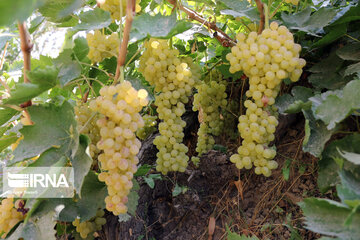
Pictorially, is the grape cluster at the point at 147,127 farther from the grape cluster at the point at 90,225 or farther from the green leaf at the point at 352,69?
the green leaf at the point at 352,69

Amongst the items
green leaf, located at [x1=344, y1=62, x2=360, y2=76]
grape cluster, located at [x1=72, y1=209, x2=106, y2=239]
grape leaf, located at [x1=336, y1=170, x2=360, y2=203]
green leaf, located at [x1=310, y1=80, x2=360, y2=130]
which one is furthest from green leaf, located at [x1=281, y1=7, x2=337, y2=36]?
grape cluster, located at [x1=72, y1=209, x2=106, y2=239]

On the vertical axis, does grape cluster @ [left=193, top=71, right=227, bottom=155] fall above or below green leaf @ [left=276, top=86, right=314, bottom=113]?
below

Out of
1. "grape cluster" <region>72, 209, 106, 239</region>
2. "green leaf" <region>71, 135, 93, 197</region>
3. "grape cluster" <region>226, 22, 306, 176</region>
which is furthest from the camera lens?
"grape cluster" <region>72, 209, 106, 239</region>

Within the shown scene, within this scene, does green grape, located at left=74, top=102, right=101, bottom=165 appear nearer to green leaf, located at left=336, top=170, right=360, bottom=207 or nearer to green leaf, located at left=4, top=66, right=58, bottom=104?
green leaf, located at left=4, top=66, right=58, bottom=104

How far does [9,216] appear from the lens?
3.23 feet

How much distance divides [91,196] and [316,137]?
0.66m

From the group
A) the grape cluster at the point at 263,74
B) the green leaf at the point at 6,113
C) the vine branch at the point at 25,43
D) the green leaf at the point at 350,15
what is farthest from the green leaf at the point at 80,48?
the green leaf at the point at 350,15

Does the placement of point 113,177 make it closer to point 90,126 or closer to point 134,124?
point 134,124

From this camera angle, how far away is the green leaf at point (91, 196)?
1.00m

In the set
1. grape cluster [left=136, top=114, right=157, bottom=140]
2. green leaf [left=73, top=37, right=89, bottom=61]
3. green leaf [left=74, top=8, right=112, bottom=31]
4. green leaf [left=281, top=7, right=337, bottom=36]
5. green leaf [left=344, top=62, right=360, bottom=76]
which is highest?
green leaf [left=74, top=8, right=112, bottom=31]

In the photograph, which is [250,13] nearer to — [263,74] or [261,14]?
[261,14]

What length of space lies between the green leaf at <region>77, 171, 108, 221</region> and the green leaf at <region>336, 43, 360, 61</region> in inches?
32.5

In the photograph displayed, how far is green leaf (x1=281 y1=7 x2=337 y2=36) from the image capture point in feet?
3.28

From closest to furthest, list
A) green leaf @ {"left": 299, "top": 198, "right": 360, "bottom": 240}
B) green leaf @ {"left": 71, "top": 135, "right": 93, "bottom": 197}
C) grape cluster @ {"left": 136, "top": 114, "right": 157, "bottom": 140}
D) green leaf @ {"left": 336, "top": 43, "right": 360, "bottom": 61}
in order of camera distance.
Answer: green leaf @ {"left": 299, "top": 198, "right": 360, "bottom": 240} < green leaf @ {"left": 71, "top": 135, "right": 93, "bottom": 197} < green leaf @ {"left": 336, "top": 43, "right": 360, "bottom": 61} < grape cluster @ {"left": 136, "top": 114, "right": 157, "bottom": 140}
